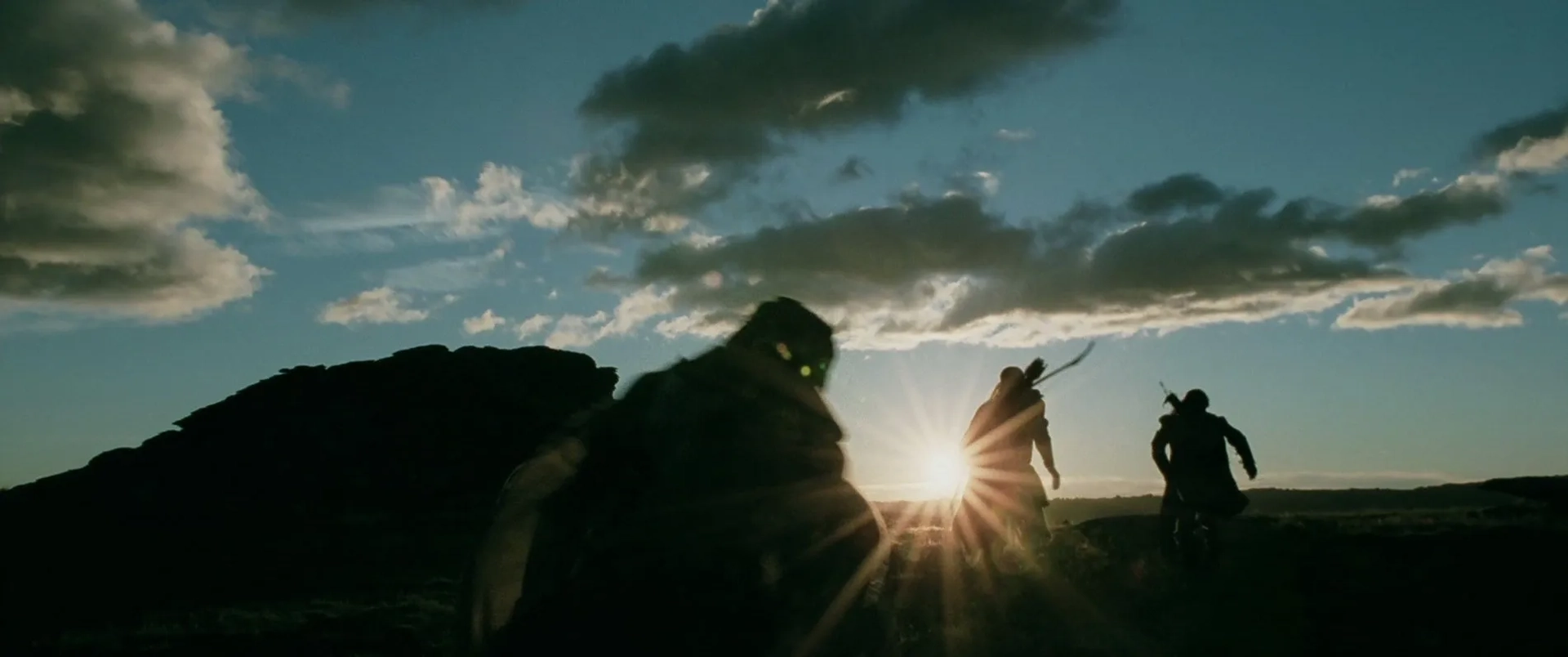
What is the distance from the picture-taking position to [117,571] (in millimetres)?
49750

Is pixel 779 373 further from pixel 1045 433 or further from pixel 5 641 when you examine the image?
pixel 5 641

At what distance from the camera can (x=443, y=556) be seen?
40.0m

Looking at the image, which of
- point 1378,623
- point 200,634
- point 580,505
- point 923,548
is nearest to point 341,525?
point 200,634

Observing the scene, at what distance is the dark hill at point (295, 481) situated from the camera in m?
48.2

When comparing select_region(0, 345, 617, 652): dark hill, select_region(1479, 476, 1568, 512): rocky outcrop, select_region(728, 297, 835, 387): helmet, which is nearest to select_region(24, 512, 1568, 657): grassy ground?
select_region(1479, 476, 1568, 512): rocky outcrop

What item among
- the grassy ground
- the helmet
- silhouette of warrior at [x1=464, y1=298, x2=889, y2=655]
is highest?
the helmet

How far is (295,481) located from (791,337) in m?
62.2

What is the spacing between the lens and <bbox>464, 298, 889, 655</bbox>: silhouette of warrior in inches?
73.1

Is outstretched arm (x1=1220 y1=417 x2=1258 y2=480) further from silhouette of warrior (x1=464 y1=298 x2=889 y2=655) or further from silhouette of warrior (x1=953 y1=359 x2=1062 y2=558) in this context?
silhouette of warrior (x1=464 y1=298 x2=889 y2=655)

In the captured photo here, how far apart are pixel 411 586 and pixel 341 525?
30.2 meters

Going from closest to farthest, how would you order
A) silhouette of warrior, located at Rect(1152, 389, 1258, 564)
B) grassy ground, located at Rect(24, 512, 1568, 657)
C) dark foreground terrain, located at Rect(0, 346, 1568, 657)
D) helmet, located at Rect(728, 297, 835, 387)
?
helmet, located at Rect(728, 297, 835, 387) < grassy ground, located at Rect(24, 512, 1568, 657) < dark foreground terrain, located at Rect(0, 346, 1568, 657) < silhouette of warrior, located at Rect(1152, 389, 1258, 564)

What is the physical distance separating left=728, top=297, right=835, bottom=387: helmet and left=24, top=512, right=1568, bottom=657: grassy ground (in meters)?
4.29

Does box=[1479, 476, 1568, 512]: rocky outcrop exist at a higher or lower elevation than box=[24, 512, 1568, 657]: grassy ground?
higher

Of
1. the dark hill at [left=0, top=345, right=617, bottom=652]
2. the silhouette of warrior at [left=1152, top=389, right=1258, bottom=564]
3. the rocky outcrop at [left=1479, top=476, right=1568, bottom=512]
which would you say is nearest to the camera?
the silhouette of warrior at [left=1152, top=389, right=1258, bottom=564]
